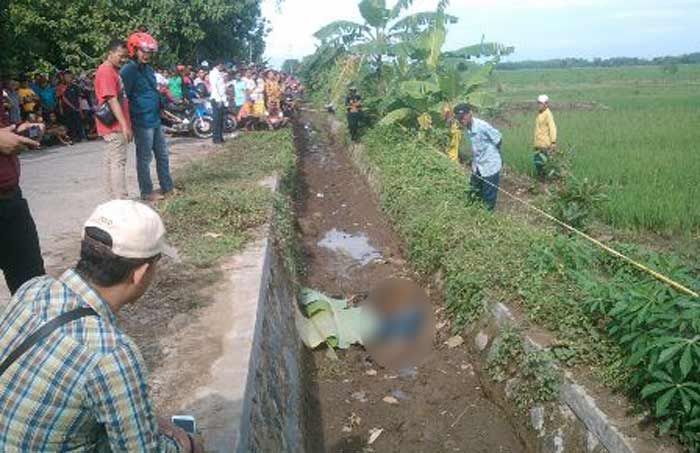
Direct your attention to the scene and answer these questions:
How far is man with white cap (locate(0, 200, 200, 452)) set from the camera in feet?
5.28

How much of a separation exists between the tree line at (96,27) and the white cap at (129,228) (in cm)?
1115

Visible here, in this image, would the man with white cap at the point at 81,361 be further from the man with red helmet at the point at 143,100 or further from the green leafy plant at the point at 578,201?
the green leafy plant at the point at 578,201

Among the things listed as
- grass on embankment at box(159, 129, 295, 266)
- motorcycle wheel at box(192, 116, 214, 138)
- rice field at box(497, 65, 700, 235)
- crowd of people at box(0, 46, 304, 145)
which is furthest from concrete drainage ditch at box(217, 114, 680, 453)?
motorcycle wheel at box(192, 116, 214, 138)

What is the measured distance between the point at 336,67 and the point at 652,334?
12.2 m

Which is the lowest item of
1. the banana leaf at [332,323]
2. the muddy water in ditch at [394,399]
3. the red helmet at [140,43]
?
the muddy water in ditch at [394,399]

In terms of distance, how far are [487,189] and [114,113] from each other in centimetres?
447

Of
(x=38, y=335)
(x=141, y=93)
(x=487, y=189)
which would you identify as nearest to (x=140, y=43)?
(x=141, y=93)

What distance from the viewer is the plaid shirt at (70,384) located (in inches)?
63.2

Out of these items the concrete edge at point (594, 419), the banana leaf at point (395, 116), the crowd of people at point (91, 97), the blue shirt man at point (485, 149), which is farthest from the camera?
the crowd of people at point (91, 97)

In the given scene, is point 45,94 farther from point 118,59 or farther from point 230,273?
point 230,273

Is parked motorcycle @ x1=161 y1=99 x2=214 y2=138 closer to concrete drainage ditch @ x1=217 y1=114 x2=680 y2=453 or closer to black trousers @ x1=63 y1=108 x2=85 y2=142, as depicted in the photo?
black trousers @ x1=63 y1=108 x2=85 y2=142

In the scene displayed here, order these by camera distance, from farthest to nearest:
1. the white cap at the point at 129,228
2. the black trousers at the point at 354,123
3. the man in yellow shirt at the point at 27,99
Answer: the black trousers at the point at 354,123 < the man in yellow shirt at the point at 27,99 < the white cap at the point at 129,228

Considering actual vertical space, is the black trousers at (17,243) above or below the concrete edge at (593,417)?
above

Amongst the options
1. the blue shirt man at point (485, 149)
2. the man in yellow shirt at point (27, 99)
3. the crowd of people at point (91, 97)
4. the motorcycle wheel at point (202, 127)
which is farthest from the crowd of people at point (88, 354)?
the motorcycle wheel at point (202, 127)
